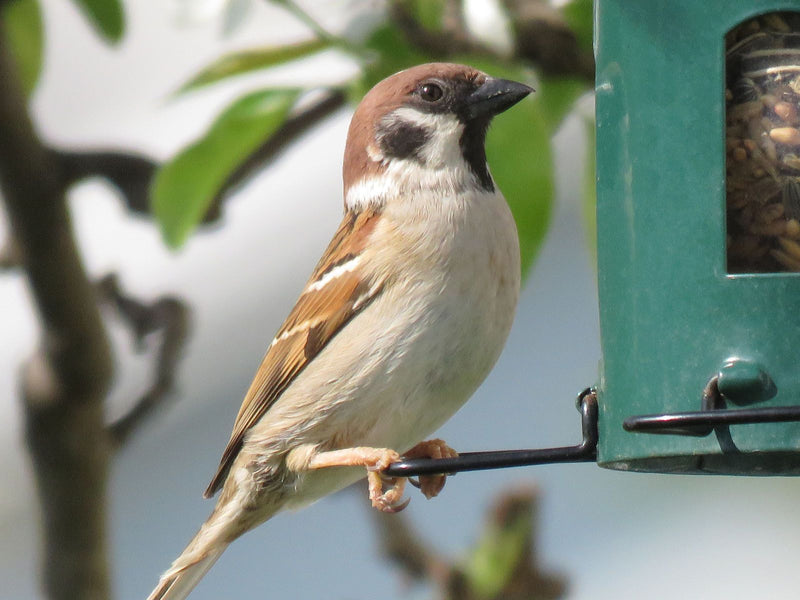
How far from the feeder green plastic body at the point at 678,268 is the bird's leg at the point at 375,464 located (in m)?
0.54

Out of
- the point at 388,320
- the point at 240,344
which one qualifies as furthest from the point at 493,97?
the point at 240,344

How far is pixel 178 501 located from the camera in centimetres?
750

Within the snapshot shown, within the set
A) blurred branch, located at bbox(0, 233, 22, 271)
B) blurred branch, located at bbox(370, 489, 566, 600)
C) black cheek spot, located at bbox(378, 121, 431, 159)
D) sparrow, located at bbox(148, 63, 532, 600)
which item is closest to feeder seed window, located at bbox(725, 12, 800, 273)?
sparrow, located at bbox(148, 63, 532, 600)

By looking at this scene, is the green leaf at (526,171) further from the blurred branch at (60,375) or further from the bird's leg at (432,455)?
the blurred branch at (60,375)

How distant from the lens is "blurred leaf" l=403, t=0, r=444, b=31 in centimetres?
365

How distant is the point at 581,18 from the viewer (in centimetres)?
372

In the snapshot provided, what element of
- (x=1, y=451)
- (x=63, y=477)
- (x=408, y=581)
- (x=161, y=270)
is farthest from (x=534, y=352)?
(x=63, y=477)

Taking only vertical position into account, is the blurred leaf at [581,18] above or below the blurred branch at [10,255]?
above

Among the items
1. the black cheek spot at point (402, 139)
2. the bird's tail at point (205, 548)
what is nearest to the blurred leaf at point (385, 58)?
the black cheek spot at point (402, 139)

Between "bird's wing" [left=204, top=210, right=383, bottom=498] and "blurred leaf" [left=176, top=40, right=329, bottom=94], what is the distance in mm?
475

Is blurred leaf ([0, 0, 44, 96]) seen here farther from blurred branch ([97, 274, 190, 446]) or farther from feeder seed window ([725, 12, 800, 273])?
feeder seed window ([725, 12, 800, 273])

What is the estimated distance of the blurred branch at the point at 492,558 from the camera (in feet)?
11.8

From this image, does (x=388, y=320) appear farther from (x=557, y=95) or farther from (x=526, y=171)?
(x=557, y=95)

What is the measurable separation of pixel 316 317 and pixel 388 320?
0.34 meters
